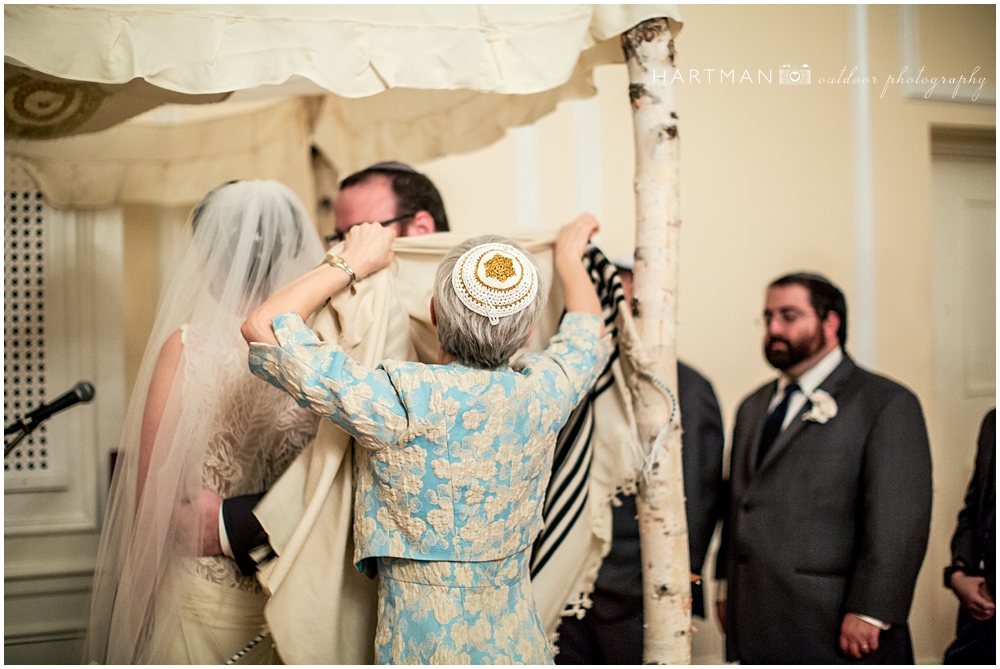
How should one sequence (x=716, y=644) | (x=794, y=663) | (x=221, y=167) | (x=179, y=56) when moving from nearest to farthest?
(x=179, y=56), (x=794, y=663), (x=221, y=167), (x=716, y=644)

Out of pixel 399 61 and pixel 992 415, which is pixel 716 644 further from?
pixel 399 61

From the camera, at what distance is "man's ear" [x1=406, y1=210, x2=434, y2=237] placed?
2.28m

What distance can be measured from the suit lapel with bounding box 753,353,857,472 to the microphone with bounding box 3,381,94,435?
2109 millimetres

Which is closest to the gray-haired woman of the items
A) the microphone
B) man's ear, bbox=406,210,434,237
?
man's ear, bbox=406,210,434,237

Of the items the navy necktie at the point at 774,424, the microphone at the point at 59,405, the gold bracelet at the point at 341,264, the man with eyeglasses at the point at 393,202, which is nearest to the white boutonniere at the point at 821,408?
the navy necktie at the point at 774,424

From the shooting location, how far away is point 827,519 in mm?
2494

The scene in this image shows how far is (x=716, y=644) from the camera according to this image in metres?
3.51

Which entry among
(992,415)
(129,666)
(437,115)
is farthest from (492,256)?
(992,415)

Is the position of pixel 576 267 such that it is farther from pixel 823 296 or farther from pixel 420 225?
pixel 823 296

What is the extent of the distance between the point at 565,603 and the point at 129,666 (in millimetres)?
1058

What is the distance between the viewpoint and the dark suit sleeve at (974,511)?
2.50 m

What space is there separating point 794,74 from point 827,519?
2.39m

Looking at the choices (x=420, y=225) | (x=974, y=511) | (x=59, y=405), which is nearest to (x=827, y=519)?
(x=974, y=511)

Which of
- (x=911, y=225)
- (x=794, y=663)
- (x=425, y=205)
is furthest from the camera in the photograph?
(x=911, y=225)
